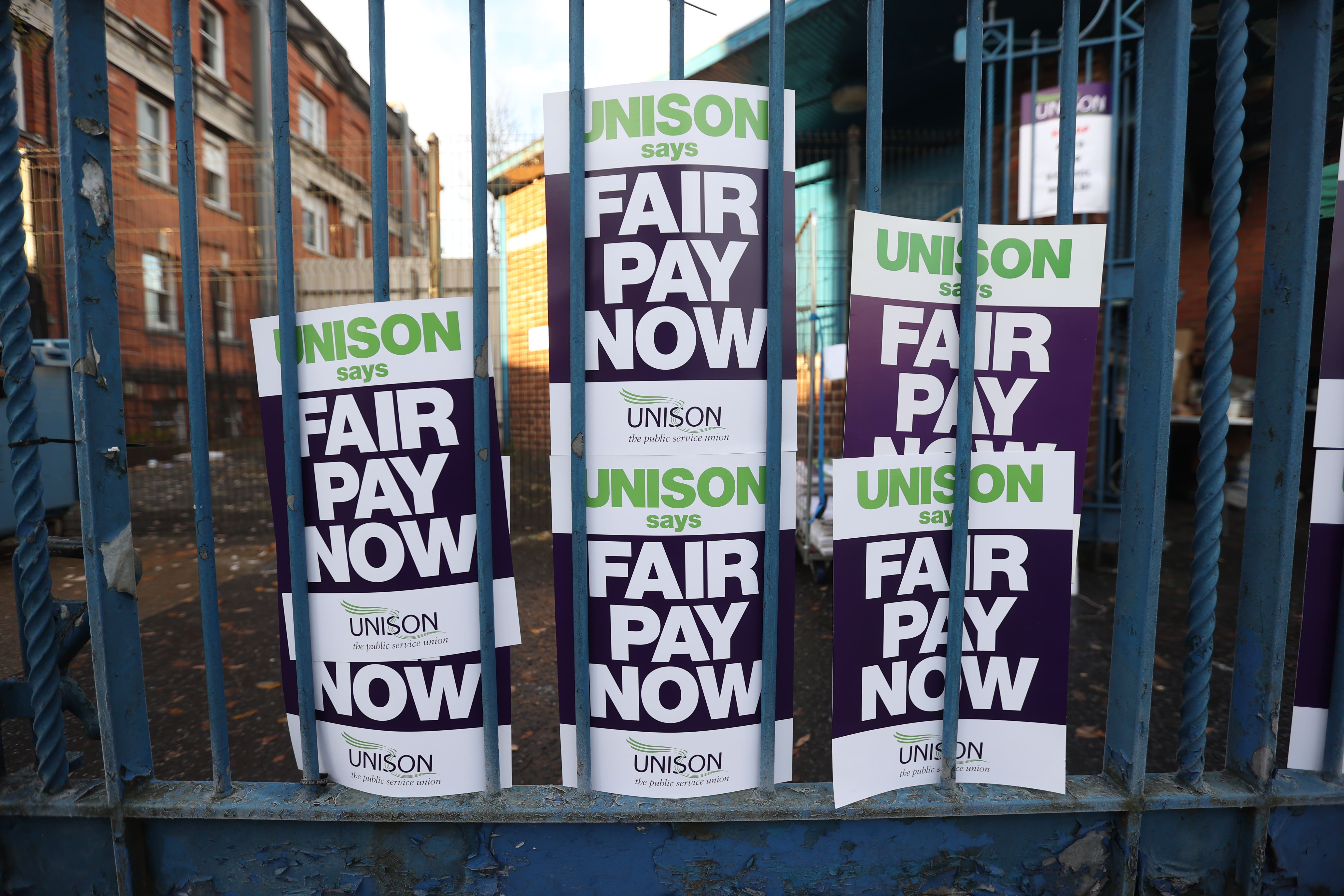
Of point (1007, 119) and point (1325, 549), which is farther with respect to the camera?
point (1007, 119)

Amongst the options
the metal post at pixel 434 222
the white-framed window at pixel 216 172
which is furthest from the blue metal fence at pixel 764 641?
the white-framed window at pixel 216 172

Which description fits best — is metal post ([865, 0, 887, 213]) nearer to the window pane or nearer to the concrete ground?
the concrete ground

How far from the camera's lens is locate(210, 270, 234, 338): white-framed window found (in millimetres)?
6641

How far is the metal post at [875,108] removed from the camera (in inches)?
48.0

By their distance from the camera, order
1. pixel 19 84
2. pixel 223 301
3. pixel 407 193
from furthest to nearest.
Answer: pixel 223 301
pixel 407 193
pixel 19 84

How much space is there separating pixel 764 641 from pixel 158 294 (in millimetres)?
8007

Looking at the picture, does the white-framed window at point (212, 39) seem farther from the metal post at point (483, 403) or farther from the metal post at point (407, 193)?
the metal post at point (483, 403)

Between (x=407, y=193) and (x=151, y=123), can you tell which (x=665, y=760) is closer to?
(x=407, y=193)

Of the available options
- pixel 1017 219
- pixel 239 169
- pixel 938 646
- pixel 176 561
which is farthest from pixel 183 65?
pixel 239 169

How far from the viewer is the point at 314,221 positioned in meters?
10.0

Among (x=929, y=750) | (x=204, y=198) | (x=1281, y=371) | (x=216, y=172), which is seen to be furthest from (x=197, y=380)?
(x=216, y=172)

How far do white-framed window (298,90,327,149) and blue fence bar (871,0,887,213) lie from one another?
1713 centimetres

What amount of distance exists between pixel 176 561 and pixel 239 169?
8.06 m

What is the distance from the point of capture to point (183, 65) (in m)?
1.25
